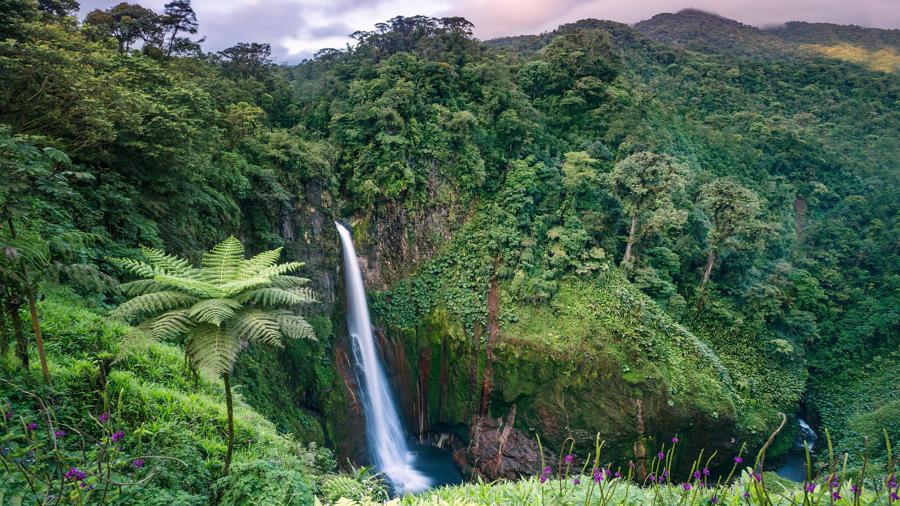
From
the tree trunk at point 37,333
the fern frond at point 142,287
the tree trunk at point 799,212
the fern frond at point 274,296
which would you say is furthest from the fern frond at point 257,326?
the tree trunk at point 799,212

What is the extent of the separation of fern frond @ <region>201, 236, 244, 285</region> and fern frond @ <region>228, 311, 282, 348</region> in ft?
1.68

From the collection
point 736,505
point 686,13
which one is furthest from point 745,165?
point 686,13

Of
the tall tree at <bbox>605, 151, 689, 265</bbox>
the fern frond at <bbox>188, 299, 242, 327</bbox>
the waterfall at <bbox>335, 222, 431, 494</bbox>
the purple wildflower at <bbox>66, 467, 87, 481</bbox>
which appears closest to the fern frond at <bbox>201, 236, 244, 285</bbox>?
the fern frond at <bbox>188, 299, 242, 327</bbox>

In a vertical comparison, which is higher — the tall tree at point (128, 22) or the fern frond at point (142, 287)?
the tall tree at point (128, 22)

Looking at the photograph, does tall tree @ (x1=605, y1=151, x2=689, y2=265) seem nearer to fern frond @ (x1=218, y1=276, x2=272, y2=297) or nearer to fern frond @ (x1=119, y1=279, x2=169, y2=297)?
fern frond @ (x1=218, y1=276, x2=272, y2=297)

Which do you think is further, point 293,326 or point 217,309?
point 293,326

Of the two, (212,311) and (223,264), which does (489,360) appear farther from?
(212,311)

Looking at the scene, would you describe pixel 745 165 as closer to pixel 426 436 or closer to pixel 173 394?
pixel 426 436

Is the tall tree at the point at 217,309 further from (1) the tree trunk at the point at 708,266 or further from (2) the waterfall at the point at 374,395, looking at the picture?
(1) the tree trunk at the point at 708,266

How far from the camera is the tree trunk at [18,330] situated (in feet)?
11.3

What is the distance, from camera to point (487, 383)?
14.4 meters

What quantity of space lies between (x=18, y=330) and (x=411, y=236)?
13.0 meters

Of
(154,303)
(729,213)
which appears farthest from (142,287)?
(729,213)

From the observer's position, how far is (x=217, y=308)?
296 centimetres
